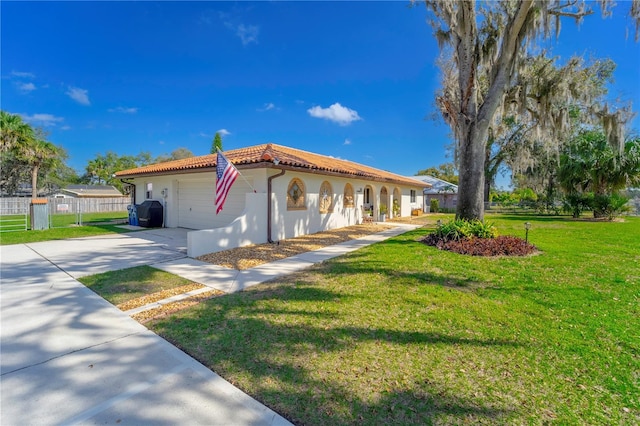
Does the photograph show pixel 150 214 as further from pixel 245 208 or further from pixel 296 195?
pixel 296 195

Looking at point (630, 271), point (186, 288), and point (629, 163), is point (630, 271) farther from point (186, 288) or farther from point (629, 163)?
point (629, 163)

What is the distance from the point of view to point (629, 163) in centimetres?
1534

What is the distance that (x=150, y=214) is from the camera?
1326 cm

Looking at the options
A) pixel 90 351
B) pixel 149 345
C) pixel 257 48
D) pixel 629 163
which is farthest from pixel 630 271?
pixel 257 48

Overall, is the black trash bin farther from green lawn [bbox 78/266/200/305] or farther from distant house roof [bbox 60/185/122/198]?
distant house roof [bbox 60/185/122/198]

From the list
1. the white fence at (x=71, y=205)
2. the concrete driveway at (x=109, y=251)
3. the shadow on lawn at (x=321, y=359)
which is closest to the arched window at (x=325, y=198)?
the concrete driveway at (x=109, y=251)

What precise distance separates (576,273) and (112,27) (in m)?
18.3

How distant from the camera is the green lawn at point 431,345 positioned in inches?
86.5

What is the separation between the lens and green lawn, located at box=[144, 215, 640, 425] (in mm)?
2197

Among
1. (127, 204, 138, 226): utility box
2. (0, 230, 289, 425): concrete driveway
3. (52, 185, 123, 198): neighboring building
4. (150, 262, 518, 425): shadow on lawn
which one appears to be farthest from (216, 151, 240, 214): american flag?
(52, 185, 123, 198): neighboring building

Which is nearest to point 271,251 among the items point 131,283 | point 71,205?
point 131,283

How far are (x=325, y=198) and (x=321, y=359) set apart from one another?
383 inches

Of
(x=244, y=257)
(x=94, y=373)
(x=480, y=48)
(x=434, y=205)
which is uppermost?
(x=480, y=48)

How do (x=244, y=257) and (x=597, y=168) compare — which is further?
(x=597, y=168)
